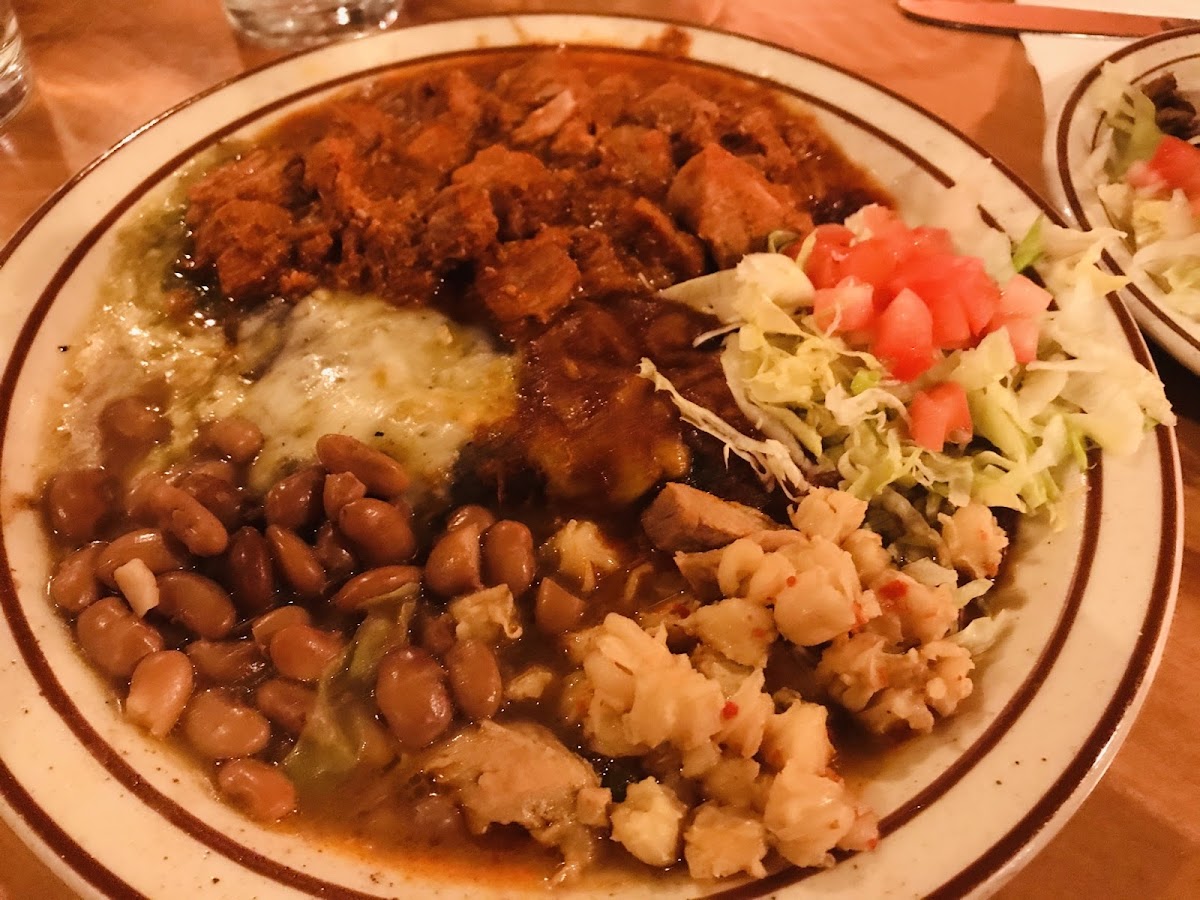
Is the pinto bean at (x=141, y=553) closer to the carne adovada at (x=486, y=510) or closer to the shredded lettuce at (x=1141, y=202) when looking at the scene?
the carne adovada at (x=486, y=510)

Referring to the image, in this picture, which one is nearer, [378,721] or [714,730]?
[714,730]

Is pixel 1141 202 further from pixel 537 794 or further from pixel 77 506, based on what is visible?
pixel 77 506

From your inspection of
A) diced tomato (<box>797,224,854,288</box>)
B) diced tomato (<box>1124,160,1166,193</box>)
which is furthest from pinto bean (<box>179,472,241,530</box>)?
diced tomato (<box>1124,160,1166,193</box>)

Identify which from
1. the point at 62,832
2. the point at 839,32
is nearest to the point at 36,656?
the point at 62,832

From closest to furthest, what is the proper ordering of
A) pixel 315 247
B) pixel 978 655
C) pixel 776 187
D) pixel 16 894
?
pixel 16 894
pixel 978 655
pixel 315 247
pixel 776 187

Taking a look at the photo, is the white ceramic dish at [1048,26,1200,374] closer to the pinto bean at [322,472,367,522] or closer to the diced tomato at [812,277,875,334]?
the diced tomato at [812,277,875,334]

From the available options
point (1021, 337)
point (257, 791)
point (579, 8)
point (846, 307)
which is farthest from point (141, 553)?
point (579, 8)

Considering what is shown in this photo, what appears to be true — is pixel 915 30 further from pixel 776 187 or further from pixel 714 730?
pixel 714 730
